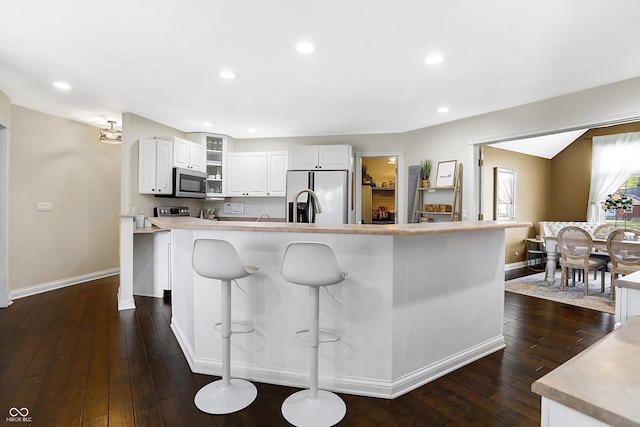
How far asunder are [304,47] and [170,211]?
3.46 m

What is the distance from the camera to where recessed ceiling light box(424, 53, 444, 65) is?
2.65 metres

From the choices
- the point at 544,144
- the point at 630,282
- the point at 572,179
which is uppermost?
the point at 544,144

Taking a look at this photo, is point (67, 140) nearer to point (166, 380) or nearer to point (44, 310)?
point (44, 310)

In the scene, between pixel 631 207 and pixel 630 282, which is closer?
pixel 630 282

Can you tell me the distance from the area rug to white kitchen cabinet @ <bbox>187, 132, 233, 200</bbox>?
16.1 feet

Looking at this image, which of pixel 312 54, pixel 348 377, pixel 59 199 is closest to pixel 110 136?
pixel 59 199

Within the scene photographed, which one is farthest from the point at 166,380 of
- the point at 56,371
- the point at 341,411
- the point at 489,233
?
the point at 489,233

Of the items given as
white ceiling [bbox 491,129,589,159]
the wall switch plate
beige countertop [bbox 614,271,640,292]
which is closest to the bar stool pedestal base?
beige countertop [bbox 614,271,640,292]

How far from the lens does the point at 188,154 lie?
507 centimetres

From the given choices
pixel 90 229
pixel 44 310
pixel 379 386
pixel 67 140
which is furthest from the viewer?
pixel 90 229

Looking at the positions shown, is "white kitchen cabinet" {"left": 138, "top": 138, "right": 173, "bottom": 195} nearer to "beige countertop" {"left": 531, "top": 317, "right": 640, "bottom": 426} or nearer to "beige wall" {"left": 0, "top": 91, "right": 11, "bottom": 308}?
"beige wall" {"left": 0, "top": 91, "right": 11, "bottom": 308}

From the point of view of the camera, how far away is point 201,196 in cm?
522

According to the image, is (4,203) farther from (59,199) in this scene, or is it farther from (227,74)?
(227,74)

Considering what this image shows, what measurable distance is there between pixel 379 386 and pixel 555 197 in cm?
727
